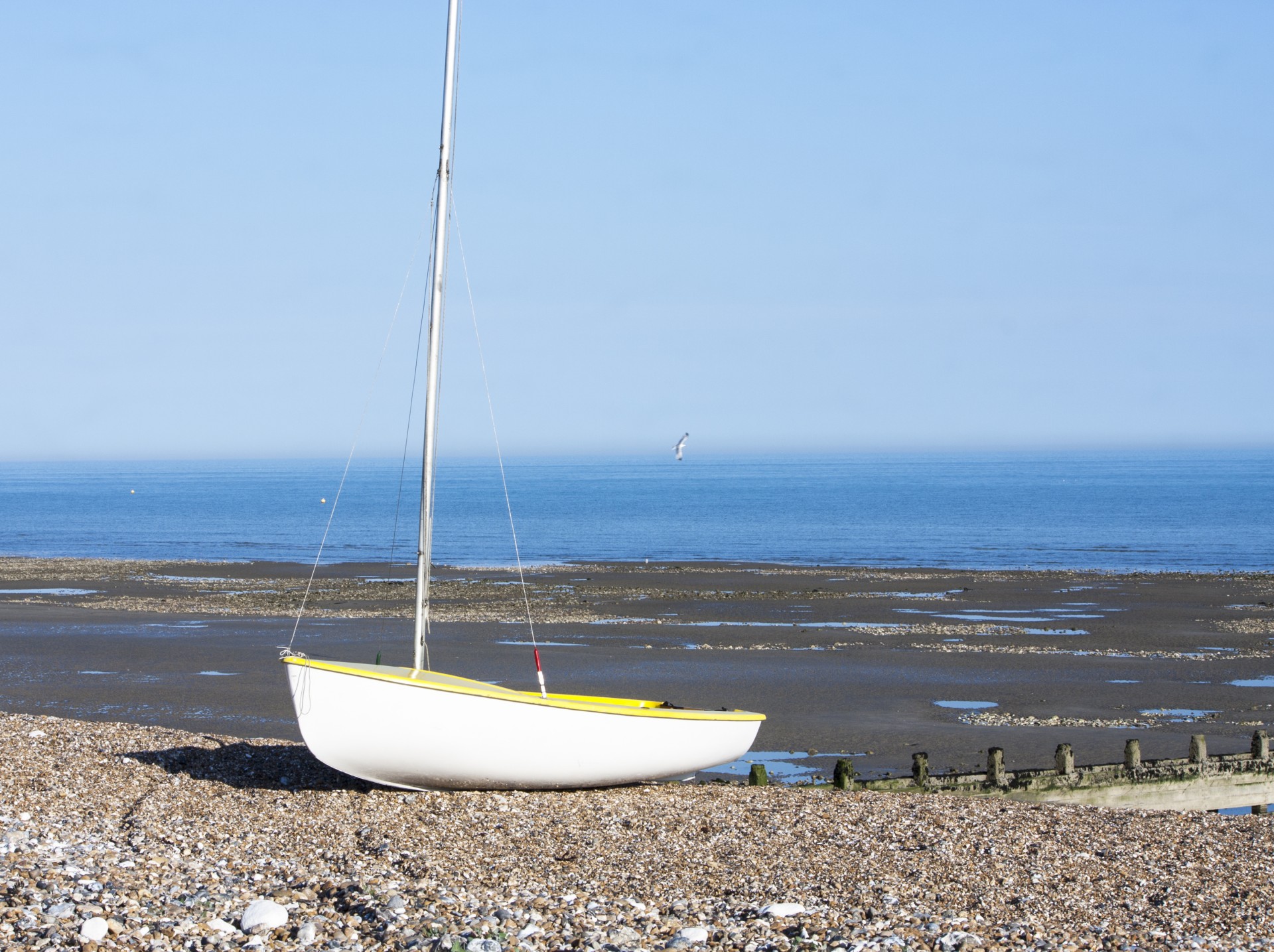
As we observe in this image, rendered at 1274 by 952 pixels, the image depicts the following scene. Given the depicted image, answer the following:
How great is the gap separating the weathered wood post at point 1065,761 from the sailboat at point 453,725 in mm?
4061

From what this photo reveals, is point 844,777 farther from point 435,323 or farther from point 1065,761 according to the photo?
point 435,323

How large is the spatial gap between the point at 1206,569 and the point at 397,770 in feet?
178

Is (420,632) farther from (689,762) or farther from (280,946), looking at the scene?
(280,946)

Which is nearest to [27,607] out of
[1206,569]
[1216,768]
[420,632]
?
[420,632]

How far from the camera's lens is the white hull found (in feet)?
46.9

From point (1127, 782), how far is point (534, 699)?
7.73 metres

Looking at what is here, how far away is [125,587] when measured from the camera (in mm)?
52594

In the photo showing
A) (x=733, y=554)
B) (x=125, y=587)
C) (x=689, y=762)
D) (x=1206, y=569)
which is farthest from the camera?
(x=733, y=554)

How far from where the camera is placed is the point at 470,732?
14555 mm

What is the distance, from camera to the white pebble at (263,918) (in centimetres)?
988

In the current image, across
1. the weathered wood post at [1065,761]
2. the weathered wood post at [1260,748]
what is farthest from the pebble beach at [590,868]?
the weathered wood post at [1260,748]

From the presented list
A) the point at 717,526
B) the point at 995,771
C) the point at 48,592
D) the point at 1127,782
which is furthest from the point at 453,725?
the point at 717,526

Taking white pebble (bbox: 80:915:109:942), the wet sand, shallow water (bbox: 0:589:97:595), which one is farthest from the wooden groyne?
shallow water (bbox: 0:589:97:595)

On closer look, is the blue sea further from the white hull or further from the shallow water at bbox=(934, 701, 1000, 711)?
the white hull
